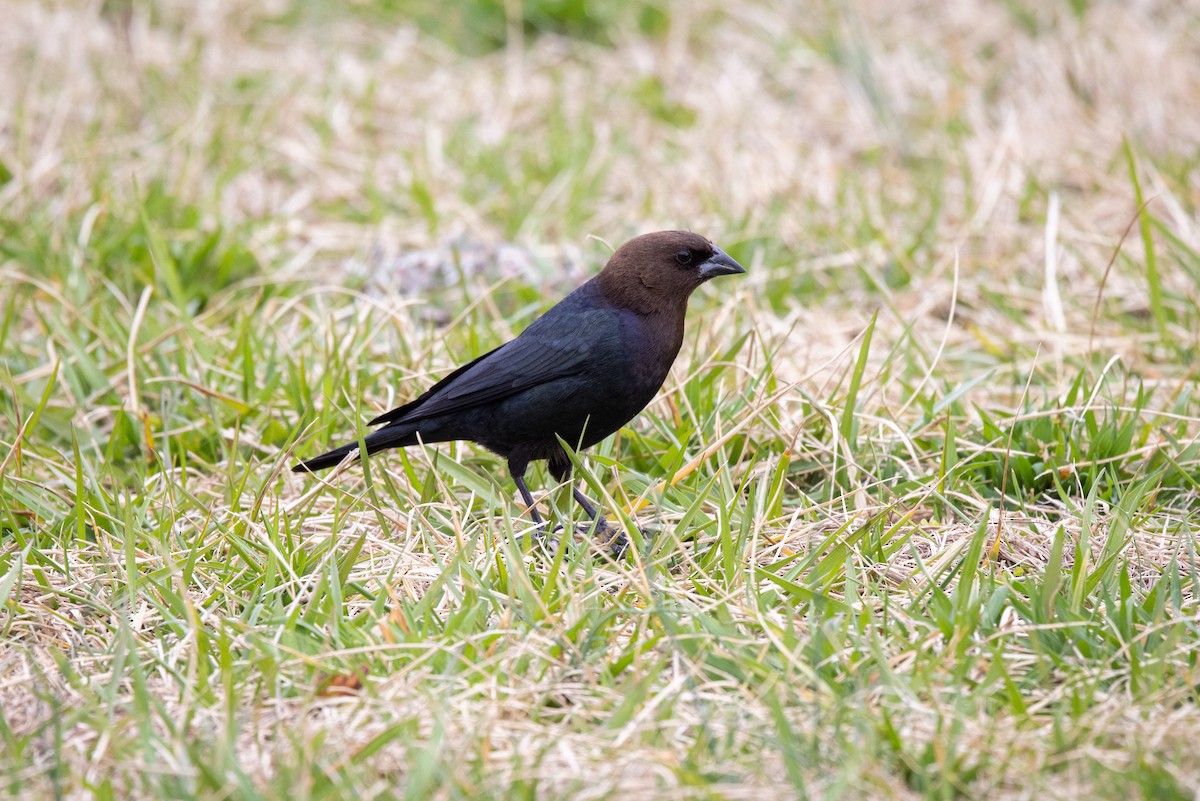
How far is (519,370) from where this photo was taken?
3371 mm

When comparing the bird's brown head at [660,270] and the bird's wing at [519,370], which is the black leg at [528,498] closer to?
the bird's wing at [519,370]

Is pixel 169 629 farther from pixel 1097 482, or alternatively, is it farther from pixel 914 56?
pixel 914 56

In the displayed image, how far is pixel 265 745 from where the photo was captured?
233cm

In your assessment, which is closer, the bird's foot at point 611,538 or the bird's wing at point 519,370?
the bird's foot at point 611,538

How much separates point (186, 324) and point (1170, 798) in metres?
3.49

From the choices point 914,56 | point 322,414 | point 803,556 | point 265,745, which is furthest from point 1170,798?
point 914,56

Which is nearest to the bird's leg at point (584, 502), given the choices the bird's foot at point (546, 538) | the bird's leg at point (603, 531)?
the bird's leg at point (603, 531)

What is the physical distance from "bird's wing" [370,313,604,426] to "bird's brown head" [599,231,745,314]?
0.15m

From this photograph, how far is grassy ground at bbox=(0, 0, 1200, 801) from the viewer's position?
2.34 m

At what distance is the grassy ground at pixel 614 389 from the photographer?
2.34 metres

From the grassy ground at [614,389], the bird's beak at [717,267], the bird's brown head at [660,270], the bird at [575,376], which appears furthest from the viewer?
the bird's beak at [717,267]

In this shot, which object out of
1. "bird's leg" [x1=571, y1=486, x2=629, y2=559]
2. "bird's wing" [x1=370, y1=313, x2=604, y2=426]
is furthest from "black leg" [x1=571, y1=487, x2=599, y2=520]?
"bird's wing" [x1=370, y1=313, x2=604, y2=426]

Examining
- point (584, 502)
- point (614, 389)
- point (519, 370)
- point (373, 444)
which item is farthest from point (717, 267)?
point (373, 444)

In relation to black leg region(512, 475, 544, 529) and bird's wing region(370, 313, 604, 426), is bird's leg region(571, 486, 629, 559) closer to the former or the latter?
black leg region(512, 475, 544, 529)
